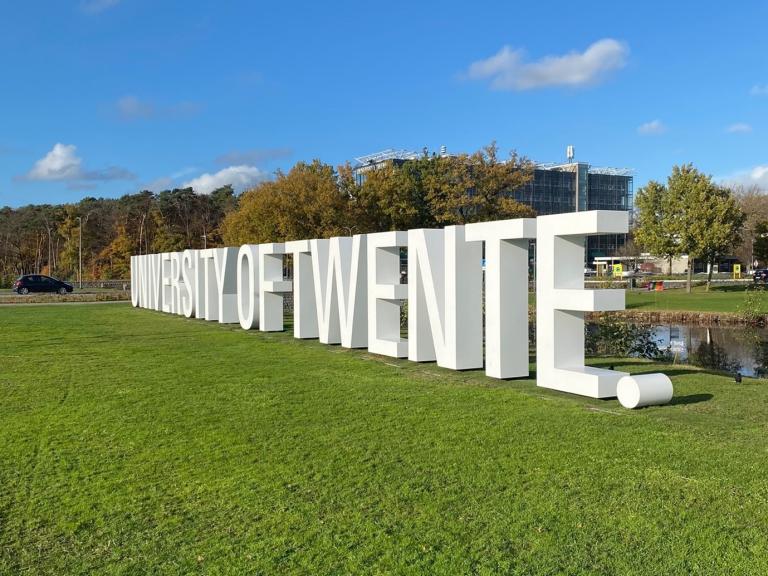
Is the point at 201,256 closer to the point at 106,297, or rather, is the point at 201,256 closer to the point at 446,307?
the point at 446,307

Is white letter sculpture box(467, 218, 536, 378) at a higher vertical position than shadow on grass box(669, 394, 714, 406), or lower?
higher

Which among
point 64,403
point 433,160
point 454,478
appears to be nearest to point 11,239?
point 433,160

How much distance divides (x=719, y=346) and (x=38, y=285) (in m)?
40.8

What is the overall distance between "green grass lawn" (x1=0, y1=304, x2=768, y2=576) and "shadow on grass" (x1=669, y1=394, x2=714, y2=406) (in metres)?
0.06

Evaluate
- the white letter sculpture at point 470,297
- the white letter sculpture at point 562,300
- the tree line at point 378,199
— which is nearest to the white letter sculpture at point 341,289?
the white letter sculpture at point 470,297

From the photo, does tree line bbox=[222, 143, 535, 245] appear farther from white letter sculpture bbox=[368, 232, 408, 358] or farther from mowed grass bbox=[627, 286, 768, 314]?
white letter sculpture bbox=[368, 232, 408, 358]

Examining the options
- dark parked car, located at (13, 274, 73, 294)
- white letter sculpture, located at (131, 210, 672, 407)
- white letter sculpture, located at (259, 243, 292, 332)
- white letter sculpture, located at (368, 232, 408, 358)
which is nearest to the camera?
white letter sculpture, located at (131, 210, 672, 407)

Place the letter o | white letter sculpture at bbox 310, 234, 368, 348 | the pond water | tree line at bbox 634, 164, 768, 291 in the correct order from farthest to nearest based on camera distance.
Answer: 1. tree line at bbox 634, 164, 768, 291
2. the letter o
3. the pond water
4. white letter sculpture at bbox 310, 234, 368, 348

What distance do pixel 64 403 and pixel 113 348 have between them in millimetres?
6816

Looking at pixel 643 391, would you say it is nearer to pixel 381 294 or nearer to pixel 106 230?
pixel 381 294

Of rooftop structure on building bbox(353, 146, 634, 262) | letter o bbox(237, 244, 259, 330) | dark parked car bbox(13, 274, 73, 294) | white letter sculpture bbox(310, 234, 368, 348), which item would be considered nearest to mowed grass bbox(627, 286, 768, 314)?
letter o bbox(237, 244, 259, 330)

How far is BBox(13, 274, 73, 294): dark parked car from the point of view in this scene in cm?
4506

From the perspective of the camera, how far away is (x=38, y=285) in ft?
150

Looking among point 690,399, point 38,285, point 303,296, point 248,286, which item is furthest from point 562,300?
point 38,285
